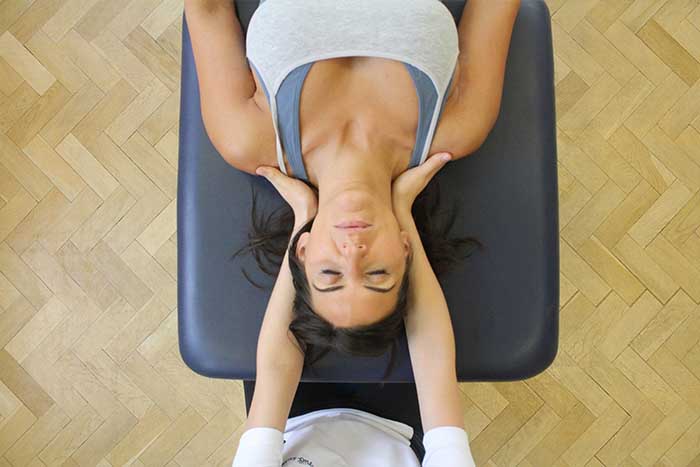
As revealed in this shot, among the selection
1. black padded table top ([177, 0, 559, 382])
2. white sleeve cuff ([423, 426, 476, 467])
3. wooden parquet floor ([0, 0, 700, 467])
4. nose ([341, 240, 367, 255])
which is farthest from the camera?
wooden parquet floor ([0, 0, 700, 467])

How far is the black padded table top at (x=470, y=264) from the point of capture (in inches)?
47.5

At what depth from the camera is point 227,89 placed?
1169 millimetres

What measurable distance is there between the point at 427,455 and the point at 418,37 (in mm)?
697

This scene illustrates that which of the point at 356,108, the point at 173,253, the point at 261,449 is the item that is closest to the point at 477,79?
the point at 356,108

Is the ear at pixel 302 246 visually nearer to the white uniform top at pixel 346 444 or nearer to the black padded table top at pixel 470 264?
the black padded table top at pixel 470 264

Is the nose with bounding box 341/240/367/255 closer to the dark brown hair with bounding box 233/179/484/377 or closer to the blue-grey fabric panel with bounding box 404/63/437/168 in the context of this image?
the dark brown hair with bounding box 233/179/484/377

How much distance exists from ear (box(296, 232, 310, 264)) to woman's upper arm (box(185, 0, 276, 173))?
0.57 ft

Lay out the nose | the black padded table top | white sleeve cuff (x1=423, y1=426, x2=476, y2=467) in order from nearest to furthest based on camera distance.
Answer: the nose → white sleeve cuff (x1=423, y1=426, x2=476, y2=467) → the black padded table top

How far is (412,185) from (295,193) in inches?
8.0

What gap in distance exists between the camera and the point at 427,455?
Answer: 3.64 ft

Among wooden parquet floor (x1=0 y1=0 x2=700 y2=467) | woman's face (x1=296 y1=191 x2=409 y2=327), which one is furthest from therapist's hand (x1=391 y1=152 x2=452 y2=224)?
wooden parquet floor (x1=0 y1=0 x2=700 y2=467)

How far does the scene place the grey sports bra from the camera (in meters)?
1.13

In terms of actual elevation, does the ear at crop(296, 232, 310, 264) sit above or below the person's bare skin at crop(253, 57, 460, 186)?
below

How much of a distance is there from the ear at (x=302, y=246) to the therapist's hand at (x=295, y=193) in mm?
69
